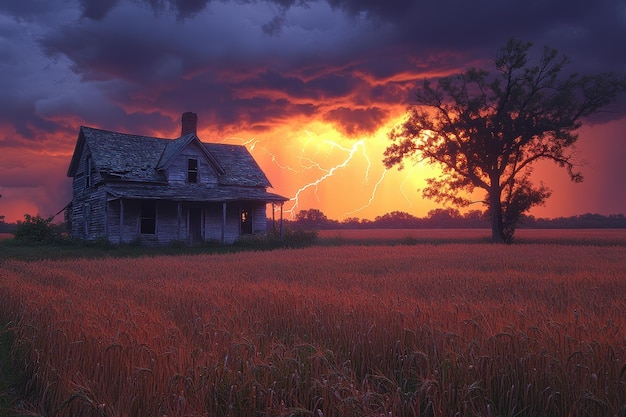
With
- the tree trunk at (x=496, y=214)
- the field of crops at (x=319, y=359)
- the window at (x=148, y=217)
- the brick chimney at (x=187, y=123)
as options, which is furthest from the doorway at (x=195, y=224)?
the field of crops at (x=319, y=359)

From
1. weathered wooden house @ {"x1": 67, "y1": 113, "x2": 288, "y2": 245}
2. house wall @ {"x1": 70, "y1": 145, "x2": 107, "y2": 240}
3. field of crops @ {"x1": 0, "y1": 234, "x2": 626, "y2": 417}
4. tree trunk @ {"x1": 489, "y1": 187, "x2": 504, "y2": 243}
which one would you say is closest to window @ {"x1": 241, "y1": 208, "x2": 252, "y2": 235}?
weathered wooden house @ {"x1": 67, "y1": 113, "x2": 288, "y2": 245}

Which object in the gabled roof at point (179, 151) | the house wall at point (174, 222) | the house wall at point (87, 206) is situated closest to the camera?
the house wall at point (174, 222)

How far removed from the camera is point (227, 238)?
1433 inches

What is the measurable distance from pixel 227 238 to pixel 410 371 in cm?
3294

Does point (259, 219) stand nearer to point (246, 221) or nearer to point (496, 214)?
point (246, 221)

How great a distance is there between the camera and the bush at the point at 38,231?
34031 millimetres

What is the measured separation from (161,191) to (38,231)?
10.9 metres

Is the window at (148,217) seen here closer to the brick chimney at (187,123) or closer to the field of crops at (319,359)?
the brick chimney at (187,123)

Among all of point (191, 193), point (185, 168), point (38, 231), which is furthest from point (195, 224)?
point (38, 231)

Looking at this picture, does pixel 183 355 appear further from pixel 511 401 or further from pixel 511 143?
pixel 511 143

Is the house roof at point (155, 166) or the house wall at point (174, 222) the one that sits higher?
the house roof at point (155, 166)

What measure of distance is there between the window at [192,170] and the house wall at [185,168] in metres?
0.25

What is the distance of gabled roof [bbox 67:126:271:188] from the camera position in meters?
33.2

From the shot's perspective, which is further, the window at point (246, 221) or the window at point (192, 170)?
the window at point (246, 221)
